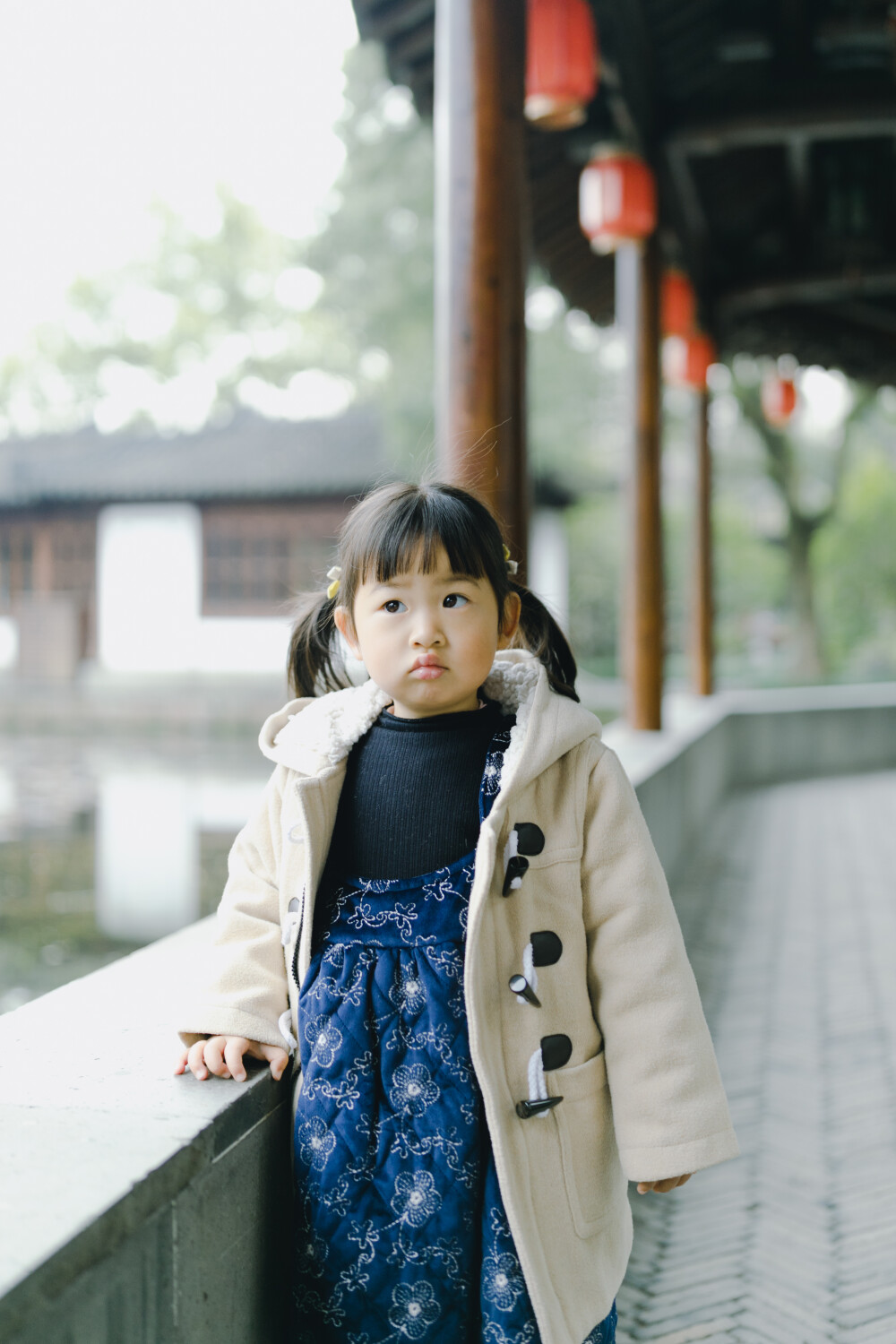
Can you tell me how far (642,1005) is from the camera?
1362mm

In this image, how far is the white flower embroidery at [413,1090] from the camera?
1307mm

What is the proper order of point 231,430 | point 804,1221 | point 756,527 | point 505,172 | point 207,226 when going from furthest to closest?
point 756,527, point 207,226, point 231,430, point 505,172, point 804,1221

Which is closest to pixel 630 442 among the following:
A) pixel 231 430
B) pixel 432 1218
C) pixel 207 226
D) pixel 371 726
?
pixel 371 726

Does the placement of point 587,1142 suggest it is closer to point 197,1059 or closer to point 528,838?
point 528,838

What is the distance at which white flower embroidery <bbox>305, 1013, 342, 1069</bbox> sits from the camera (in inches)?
52.4

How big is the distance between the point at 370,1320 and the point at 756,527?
2684 cm

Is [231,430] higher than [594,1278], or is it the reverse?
[231,430]

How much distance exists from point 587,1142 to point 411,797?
0.44 m

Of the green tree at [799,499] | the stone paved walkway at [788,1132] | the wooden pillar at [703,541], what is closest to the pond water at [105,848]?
the stone paved walkway at [788,1132]

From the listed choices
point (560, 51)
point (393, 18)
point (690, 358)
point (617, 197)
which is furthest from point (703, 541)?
point (560, 51)

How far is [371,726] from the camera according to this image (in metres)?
1.54

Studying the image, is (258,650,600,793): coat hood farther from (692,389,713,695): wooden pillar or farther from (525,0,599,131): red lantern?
(692,389,713,695): wooden pillar

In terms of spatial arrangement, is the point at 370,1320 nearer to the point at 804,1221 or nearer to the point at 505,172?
the point at 804,1221

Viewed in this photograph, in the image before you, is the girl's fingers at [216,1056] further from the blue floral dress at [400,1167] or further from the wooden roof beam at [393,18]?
the wooden roof beam at [393,18]
